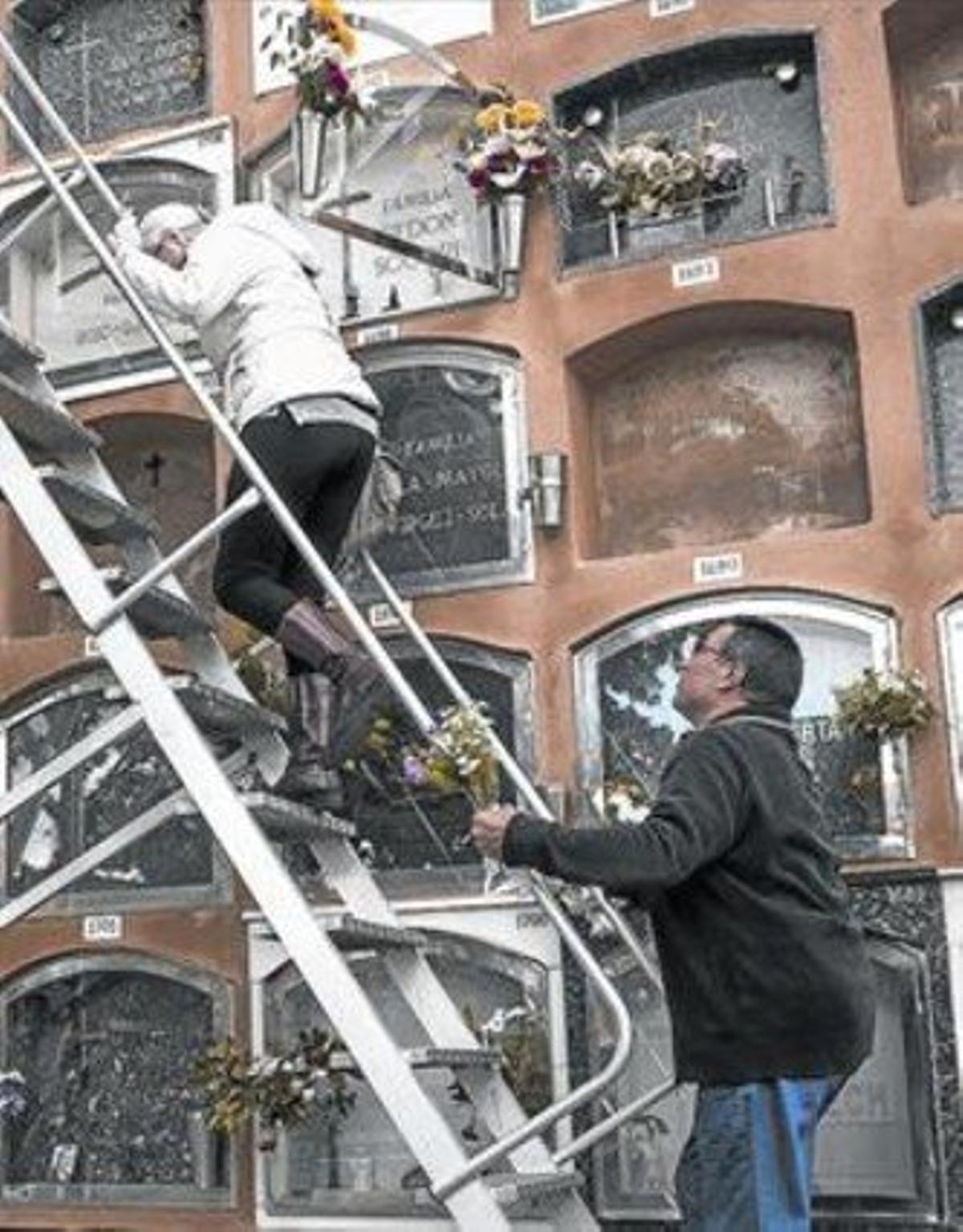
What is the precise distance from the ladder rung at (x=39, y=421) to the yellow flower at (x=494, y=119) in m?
1.37

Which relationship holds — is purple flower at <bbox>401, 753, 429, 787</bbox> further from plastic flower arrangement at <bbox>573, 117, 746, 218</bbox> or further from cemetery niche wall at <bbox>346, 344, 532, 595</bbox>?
plastic flower arrangement at <bbox>573, 117, 746, 218</bbox>

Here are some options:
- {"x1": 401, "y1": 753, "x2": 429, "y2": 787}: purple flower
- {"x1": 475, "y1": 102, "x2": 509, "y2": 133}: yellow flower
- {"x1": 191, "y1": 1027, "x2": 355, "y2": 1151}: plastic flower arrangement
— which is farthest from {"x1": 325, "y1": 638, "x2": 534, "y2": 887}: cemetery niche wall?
{"x1": 475, "y1": 102, "x2": 509, "y2": 133}: yellow flower

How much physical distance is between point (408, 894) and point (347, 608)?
136 centimetres

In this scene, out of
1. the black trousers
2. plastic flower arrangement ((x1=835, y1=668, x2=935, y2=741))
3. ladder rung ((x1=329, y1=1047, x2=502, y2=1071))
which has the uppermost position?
the black trousers

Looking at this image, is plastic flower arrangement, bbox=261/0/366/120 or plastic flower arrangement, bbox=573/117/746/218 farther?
plastic flower arrangement, bbox=573/117/746/218

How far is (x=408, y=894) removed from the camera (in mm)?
4719

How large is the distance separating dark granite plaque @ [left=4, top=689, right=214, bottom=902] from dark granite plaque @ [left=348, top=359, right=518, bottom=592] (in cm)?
86

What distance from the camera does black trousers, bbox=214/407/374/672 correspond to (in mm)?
3717

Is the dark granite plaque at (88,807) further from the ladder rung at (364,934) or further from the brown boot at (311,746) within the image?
the ladder rung at (364,934)

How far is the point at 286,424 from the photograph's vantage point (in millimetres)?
3721

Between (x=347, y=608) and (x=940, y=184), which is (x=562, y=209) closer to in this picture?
(x=940, y=184)

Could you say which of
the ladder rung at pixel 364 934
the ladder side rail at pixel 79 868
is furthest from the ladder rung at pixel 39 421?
the ladder rung at pixel 364 934

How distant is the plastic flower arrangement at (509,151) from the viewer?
4.80 m

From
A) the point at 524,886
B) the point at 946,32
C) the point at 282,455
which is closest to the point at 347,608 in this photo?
the point at 282,455
